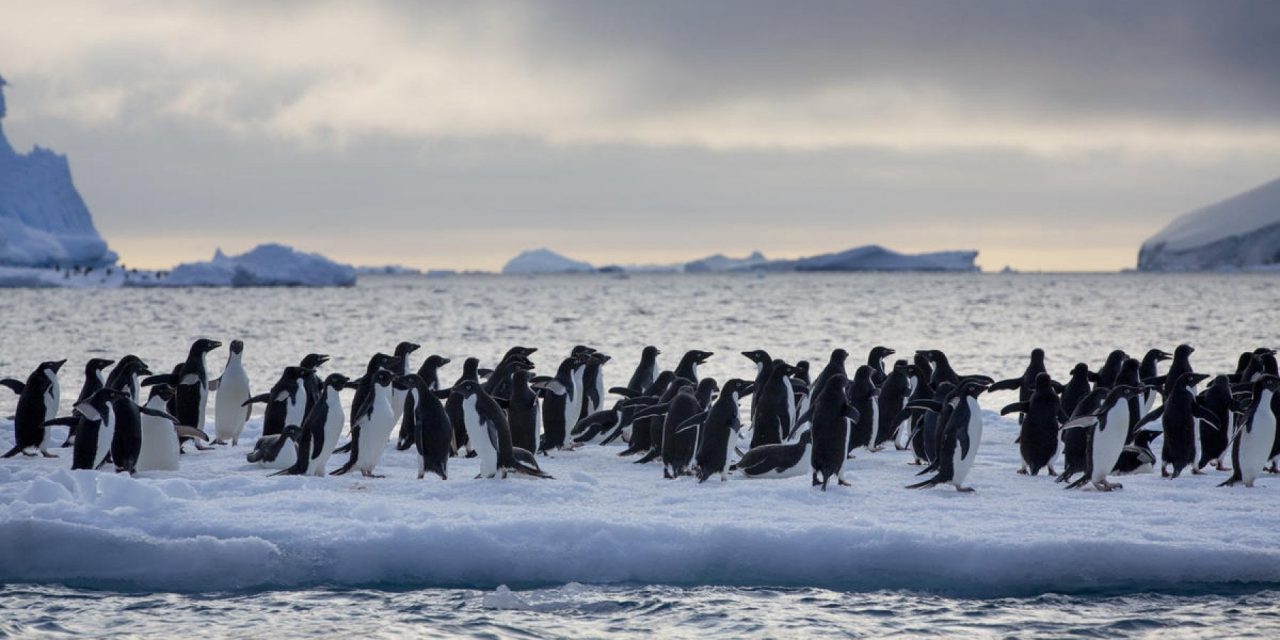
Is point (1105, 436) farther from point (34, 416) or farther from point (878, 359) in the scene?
point (34, 416)

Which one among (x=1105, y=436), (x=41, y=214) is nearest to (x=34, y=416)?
(x=1105, y=436)

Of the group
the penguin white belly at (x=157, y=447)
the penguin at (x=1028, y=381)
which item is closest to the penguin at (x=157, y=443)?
the penguin white belly at (x=157, y=447)

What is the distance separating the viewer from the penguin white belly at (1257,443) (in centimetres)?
917

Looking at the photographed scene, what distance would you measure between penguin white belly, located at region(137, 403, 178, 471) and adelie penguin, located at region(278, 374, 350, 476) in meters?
0.89

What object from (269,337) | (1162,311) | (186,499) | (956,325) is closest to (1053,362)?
(956,325)

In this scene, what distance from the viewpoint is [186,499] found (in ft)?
26.8

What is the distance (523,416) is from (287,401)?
2.05 metres

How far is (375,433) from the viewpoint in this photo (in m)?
9.42

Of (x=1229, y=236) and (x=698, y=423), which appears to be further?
(x=1229, y=236)

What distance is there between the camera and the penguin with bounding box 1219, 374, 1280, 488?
9180 millimetres

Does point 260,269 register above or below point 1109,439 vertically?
above

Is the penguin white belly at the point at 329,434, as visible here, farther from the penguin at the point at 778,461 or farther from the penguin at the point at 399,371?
the penguin at the point at 778,461

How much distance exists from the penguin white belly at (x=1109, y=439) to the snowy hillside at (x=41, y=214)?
75124 mm

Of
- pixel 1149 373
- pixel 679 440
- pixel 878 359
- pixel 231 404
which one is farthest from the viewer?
pixel 878 359
